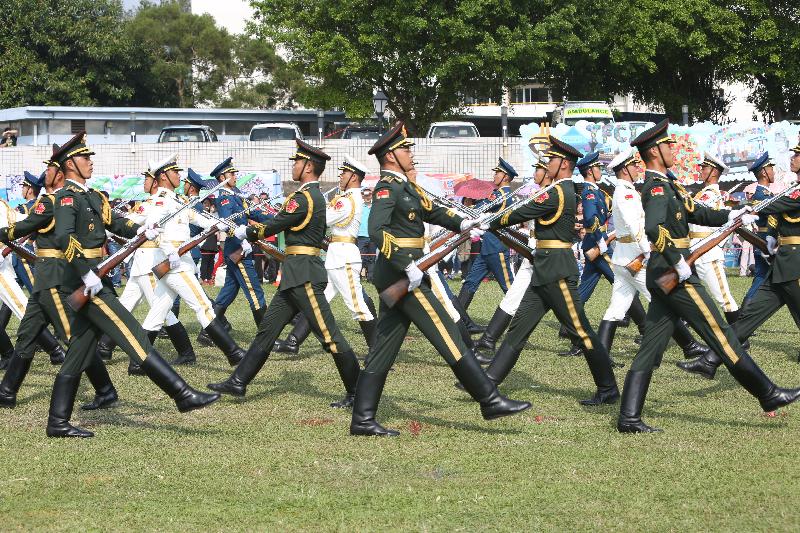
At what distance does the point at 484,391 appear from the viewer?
7.95 metres

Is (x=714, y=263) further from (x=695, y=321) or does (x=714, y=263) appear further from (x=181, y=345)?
(x=181, y=345)

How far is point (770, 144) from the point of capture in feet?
71.7

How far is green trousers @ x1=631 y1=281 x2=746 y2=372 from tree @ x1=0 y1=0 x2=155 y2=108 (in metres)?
41.8

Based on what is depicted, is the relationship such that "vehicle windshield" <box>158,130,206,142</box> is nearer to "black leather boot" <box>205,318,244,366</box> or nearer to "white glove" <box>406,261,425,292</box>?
"black leather boot" <box>205,318,244,366</box>

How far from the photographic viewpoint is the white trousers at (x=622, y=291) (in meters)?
10.9

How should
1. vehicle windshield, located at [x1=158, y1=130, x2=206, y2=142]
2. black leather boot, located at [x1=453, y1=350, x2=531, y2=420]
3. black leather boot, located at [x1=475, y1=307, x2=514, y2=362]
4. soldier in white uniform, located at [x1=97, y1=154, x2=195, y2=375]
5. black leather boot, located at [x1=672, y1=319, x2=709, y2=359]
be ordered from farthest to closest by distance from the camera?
vehicle windshield, located at [x1=158, y1=130, x2=206, y2=142] → black leather boot, located at [x1=475, y1=307, x2=514, y2=362] → soldier in white uniform, located at [x1=97, y1=154, x2=195, y2=375] → black leather boot, located at [x1=672, y1=319, x2=709, y2=359] → black leather boot, located at [x1=453, y1=350, x2=531, y2=420]

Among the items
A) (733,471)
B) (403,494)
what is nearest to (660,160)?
(733,471)

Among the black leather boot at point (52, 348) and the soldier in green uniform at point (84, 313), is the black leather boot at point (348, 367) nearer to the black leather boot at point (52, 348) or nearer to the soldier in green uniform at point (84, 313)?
the soldier in green uniform at point (84, 313)

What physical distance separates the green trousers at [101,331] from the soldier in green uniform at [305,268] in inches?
49.0

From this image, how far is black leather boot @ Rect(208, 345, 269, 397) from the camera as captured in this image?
30.5 ft

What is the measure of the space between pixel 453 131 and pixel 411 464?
923 inches

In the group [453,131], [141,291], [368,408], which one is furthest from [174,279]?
[453,131]

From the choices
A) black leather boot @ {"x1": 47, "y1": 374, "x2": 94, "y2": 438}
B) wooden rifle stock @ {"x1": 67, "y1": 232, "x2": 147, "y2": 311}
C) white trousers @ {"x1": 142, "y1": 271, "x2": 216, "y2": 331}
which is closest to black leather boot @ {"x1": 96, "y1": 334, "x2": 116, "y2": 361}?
white trousers @ {"x1": 142, "y1": 271, "x2": 216, "y2": 331}

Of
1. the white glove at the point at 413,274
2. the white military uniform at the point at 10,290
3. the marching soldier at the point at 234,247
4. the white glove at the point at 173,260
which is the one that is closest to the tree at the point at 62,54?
the marching soldier at the point at 234,247
